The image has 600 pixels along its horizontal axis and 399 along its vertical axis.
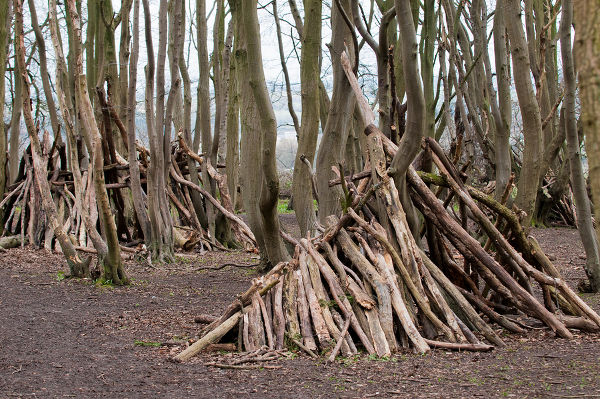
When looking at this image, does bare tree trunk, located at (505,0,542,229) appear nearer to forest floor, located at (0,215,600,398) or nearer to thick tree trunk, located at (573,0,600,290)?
forest floor, located at (0,215,600,398)

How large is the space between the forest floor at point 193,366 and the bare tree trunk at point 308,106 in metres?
1.95

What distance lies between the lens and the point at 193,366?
12.9 ft

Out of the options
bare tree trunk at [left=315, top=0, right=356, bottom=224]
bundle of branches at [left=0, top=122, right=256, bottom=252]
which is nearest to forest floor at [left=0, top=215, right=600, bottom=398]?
bare tree trunk at [left=315, top=0, right=356, bottom=224]

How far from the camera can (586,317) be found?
475 centimetres

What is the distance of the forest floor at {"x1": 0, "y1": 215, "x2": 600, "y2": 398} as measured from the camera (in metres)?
3.34

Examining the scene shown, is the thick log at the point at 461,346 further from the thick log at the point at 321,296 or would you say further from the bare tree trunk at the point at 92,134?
the bare tree trunk at the point at 92,134

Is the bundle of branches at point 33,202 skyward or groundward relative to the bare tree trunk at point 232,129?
groundward

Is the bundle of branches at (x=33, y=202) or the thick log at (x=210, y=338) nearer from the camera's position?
the thick log at (x=210, y=338)

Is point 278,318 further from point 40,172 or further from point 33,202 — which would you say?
point 33,202

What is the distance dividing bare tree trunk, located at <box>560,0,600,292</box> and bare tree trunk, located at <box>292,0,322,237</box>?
105 inches

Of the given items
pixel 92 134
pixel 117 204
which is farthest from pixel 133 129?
pixel 117 204

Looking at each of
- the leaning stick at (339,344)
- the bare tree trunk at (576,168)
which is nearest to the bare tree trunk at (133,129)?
the bare tree trunk at (576,168)

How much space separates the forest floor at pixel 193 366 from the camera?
334 cm

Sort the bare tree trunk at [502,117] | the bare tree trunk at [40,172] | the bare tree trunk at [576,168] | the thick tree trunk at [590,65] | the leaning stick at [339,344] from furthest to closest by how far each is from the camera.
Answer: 1. the bare tree trunk at [502,117]
2. the bare tree trunk at [40,172]
3. the bare tree trunk at [576,168]
4. the leaning stick at [339,344]
5. the thick tree trunk at [590,65]
